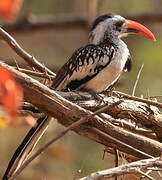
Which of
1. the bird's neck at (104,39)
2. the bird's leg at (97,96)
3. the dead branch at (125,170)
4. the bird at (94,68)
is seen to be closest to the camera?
the dead branch at (125,170)

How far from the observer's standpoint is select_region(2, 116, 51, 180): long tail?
9.90 ft

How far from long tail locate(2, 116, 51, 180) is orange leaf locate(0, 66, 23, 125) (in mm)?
1479

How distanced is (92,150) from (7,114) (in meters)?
5.94

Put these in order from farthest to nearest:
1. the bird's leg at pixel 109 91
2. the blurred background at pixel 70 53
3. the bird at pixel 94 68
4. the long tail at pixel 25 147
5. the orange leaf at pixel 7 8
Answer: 1. the blurred background at pixel 70 53
2. the bird at pixel 94 68
3. the bird's leg at pixel 109 91
4. the long tail at pixel 25 147
5. the orange leaf at pixel 7 8

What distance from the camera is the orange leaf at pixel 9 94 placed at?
1.48m

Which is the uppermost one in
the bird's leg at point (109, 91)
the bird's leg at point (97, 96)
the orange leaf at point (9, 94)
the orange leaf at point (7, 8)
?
the bird's leg at point (109, 91)

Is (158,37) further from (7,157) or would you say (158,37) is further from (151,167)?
(151,167)

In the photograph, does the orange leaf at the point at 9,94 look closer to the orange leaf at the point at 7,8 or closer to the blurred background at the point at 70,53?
the orange leaf at the point at 7,8

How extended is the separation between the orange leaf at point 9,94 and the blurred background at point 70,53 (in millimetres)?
4059

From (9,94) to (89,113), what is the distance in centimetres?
130

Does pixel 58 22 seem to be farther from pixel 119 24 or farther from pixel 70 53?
pixel 119 24

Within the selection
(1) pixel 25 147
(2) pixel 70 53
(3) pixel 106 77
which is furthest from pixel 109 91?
(2) pixel 70 53

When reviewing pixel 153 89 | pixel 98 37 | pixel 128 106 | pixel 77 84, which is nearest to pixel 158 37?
pixel 153 89

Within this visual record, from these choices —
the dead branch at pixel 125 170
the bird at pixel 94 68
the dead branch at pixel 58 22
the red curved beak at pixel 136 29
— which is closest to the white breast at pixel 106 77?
the bird at pixel 94 68
